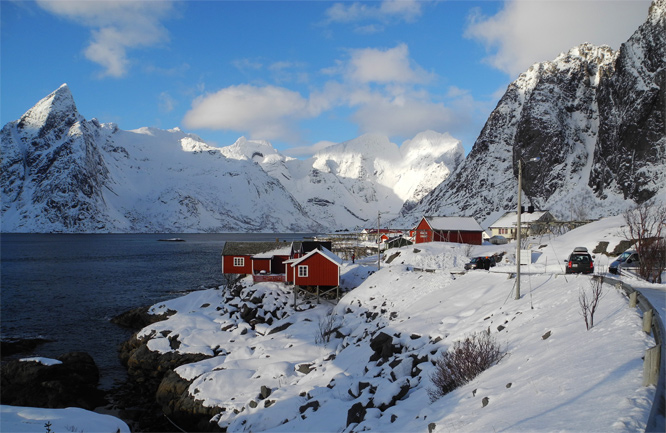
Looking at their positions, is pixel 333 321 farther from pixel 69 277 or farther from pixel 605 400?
pixel 69 277

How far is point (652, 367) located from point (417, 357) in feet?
38.7

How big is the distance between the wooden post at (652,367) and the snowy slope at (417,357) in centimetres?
24

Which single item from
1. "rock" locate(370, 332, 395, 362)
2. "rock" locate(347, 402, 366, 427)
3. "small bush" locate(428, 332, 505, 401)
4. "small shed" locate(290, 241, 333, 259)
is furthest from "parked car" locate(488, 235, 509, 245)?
"rock" locate(347, 402, 366, 427)

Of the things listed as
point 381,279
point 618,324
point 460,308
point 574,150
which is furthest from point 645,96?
point 618,324

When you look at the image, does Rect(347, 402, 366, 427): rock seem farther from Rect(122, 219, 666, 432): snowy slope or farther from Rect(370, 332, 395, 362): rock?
Rect(370, 332, 395, 362): rock

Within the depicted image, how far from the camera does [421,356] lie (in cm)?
2000

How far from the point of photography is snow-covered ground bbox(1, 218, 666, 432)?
10.3 meters

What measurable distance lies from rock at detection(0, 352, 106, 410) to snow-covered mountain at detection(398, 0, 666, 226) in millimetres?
84398

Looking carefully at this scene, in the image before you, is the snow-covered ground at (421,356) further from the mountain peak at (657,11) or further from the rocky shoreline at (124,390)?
the mountain peak at (657,11)

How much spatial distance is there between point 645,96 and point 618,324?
13516 centimetres

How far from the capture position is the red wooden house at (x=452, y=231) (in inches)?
2817

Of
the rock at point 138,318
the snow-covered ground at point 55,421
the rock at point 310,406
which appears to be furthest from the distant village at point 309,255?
the snow-covered ground at point 55,421

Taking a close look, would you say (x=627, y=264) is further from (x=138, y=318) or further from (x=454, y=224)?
(x=138, y=318)

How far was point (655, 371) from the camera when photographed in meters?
9.17
